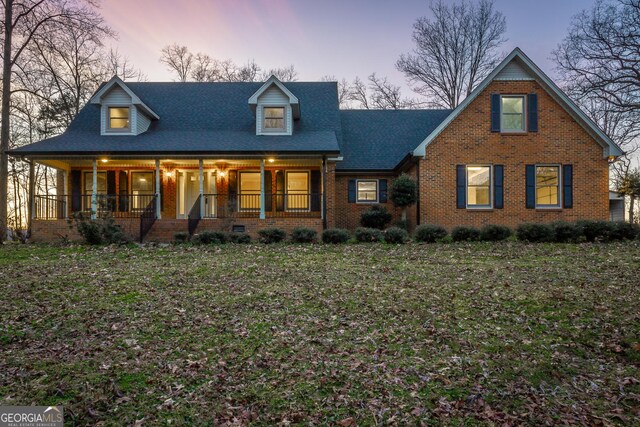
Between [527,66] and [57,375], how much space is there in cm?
1688

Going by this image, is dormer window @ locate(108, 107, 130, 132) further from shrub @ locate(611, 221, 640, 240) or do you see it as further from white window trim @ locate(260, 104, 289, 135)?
shrub @ locate(611, 221, 640, 240)

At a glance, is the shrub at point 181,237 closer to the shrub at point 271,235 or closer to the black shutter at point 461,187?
the shrub at point 271,235

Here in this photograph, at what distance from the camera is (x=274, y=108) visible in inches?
703

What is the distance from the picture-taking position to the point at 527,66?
15.5 metres

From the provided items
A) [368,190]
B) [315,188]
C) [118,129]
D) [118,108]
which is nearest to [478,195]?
[368,190]

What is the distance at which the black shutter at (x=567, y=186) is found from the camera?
1563 centimetres

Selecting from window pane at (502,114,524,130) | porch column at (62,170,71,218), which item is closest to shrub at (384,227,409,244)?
window pane at (502,114,524,130)

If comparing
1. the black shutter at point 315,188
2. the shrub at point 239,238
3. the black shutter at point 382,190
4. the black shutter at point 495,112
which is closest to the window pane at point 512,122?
the black shutter at point 495,112

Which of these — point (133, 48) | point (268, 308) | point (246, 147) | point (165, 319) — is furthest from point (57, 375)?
point (133, 48)

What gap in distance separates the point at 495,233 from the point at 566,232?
205 centimetres

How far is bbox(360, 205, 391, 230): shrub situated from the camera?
17250 millimetres

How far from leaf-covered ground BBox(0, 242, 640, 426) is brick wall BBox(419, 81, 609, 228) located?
270 inches

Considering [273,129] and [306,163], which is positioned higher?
[273,129]

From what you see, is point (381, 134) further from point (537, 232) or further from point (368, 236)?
point (537, 232)
